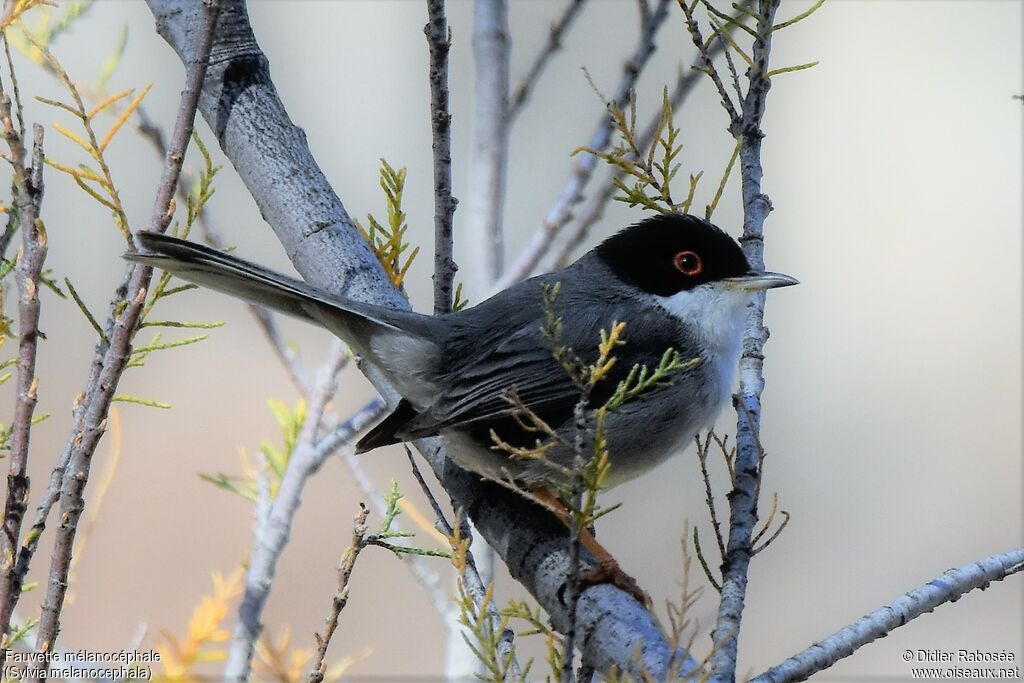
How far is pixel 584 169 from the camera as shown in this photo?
11.1 ft

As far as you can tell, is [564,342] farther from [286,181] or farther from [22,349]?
[22,349]

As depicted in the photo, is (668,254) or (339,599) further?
(668,254)

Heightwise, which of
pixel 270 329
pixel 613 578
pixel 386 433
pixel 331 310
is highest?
pixel 270 329

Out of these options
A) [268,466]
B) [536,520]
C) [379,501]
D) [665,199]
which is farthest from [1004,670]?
[268,466]

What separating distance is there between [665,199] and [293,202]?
1.07 metres

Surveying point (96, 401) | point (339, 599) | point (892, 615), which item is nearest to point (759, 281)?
point (892, 615)

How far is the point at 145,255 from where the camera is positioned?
1.88 meters

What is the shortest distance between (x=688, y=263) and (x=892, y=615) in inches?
61.9

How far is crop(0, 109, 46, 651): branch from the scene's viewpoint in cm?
146

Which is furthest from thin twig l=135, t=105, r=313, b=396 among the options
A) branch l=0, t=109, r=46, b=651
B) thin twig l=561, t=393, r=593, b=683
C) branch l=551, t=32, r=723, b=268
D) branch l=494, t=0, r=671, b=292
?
thin twig l=561, t=393, r=593, b=683

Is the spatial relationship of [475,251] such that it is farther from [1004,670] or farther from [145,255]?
[1004,670]

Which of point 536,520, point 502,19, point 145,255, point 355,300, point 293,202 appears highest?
point 502,19

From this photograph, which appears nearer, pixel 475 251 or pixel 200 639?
pixel 200 639

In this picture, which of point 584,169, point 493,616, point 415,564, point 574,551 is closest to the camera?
point 574,551
